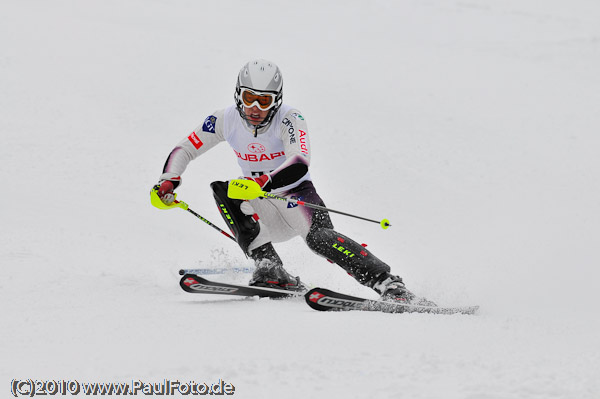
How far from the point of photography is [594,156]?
458 inches

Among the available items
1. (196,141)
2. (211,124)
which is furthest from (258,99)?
(196,141)

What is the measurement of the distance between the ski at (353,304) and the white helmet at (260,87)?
63.9 inches

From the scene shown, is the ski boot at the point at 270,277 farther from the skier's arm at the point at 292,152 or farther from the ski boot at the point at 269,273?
the skier's arm at the point at 292,152

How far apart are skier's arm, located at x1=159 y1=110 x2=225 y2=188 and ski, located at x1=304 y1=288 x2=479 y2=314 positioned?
178 cm

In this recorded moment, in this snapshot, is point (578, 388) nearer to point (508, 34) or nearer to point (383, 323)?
point (383, 323)

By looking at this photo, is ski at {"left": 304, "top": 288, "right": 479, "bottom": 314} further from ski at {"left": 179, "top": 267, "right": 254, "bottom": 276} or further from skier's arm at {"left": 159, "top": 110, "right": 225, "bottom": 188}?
skier's arm at {"left": 159, "top": 110, "right": 225, "bottom": 188}

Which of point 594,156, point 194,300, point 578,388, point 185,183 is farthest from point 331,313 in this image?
point 594,156

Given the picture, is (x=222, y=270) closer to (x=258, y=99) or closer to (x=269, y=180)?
(x=269, y=180)

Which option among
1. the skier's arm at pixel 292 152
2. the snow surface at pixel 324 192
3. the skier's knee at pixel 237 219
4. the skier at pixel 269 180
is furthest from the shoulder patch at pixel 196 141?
the snow surface at pixel 324 192

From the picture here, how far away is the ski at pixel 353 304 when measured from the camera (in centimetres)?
459

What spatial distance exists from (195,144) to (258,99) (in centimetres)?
82

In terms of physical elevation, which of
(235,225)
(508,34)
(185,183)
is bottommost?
(235,225)

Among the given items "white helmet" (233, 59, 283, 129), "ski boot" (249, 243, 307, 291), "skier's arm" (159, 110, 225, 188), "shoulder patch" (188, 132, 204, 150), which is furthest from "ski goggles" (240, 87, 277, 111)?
"ski boot" (249, 243, 307, 291)

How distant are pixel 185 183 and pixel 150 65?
15.5 ft
